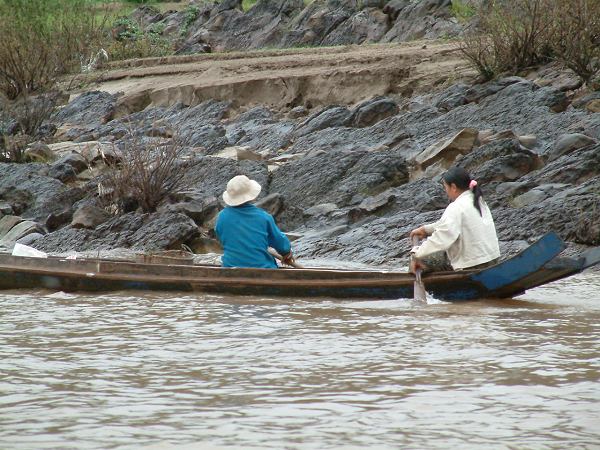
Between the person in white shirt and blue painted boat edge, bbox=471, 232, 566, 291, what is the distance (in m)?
0.20

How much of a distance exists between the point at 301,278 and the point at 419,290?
1.06m

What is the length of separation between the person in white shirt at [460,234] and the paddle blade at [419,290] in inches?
2.6

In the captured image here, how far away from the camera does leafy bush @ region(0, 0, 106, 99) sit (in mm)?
→ 25734

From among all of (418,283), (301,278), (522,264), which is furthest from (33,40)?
(522,264)

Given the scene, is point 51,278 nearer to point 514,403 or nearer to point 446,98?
point 514,403

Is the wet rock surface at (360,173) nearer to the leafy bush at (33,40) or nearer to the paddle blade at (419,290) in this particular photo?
the paddle blade at (419,290)

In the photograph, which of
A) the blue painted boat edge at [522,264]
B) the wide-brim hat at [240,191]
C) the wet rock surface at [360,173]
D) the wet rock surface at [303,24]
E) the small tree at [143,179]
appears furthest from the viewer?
the wet rock surface at [303,24]

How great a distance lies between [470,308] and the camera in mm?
9172

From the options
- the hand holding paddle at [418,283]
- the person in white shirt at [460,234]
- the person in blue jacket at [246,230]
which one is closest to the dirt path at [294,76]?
the person in blue jacket at [246,230]

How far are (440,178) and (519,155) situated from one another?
111 centimetres

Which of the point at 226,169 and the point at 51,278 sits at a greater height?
the point at 226,169

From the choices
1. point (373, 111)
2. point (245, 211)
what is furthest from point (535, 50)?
point (245, 211)

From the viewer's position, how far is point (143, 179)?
15.3 metres

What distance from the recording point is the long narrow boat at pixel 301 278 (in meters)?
9.04
